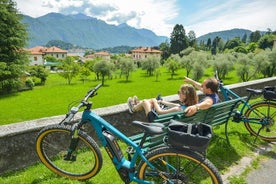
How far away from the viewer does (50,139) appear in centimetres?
361

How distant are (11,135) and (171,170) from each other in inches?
89.5

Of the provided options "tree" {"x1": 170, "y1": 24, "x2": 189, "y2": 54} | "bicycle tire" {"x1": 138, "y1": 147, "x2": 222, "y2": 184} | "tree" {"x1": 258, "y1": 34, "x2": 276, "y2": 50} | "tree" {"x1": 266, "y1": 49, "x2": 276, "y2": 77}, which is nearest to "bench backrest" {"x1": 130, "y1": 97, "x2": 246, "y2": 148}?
"bicycle tire" {"x1": 138, "y1": 147, "x2": 222, "y2": 184}

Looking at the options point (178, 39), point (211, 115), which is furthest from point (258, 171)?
point (178, 39)

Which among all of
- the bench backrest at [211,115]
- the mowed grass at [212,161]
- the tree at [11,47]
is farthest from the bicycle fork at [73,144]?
the tree at [11,47]

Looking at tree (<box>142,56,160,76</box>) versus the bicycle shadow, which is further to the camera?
tree (<box>142,56,160,76</box>)

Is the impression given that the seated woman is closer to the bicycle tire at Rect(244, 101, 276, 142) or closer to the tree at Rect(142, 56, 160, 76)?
the bicycle tire at Rect(244, 101, 276, 142)

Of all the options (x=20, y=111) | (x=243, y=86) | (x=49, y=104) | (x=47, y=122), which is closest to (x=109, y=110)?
(x=47, y=122)

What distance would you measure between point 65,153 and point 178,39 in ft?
311

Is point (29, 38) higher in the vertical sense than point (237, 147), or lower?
higher

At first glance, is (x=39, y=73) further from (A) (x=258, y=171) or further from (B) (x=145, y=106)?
(A) (x=258, y=171)

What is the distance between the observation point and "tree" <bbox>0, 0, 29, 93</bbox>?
32.4 metres

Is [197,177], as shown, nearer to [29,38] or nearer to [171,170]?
[171,170]

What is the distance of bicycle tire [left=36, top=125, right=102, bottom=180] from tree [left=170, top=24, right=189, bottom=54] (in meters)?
92.7

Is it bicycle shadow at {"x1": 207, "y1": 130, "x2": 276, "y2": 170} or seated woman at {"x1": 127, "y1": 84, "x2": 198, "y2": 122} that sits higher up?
seated woman at {"x1": 127, "y1": 84, "x2": 198, "y2": 122}
